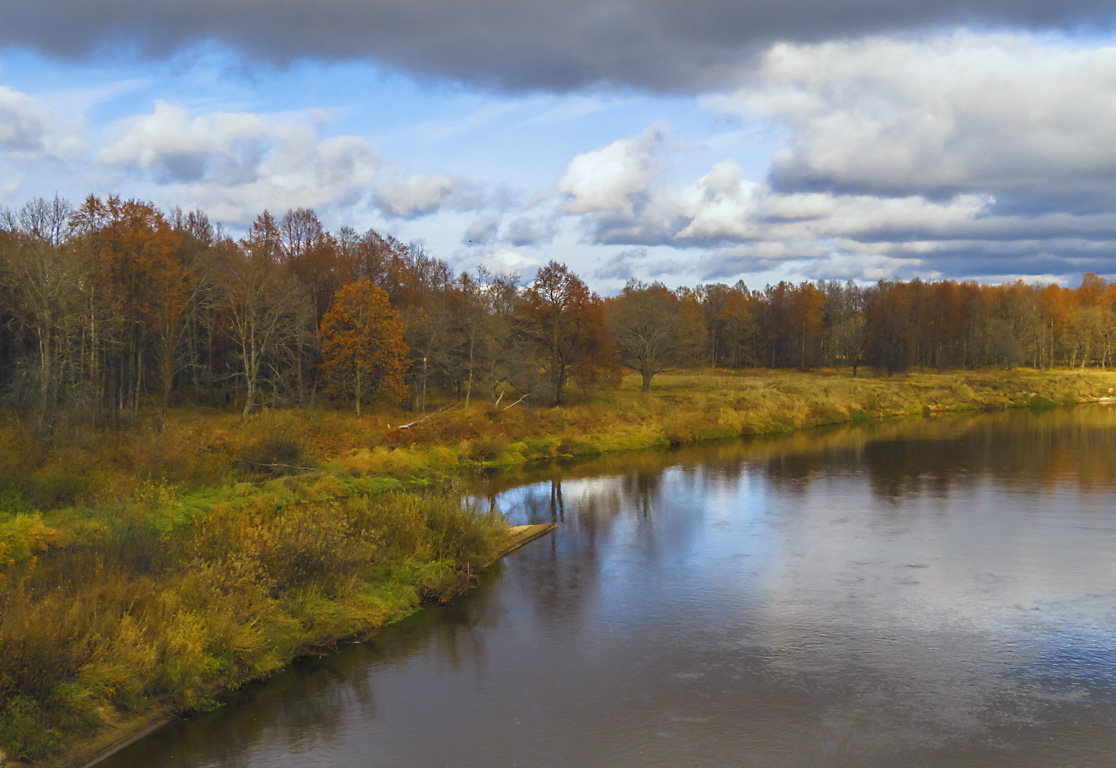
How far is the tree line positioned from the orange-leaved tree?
→ 0.09 meters

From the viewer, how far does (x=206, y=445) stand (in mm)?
30125

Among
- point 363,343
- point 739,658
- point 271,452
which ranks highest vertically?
point 363,343

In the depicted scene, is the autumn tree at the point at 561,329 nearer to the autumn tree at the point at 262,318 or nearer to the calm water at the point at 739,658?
the autumn tree at the point at 262,318

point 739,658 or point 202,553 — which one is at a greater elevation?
point 202,553

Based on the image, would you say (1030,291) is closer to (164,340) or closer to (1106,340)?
(1106,340)

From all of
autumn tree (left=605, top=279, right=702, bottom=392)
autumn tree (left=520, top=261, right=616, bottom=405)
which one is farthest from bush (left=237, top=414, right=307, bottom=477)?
autumn tree (left=605, top=279, right=702, bottom=392)

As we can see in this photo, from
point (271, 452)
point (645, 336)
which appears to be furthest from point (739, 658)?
point (645, 336)

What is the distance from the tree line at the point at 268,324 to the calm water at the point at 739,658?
1986cm

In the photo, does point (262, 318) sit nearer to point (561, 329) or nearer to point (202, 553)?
point (561, 329)

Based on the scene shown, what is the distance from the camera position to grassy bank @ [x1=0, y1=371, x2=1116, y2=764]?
11.2 m

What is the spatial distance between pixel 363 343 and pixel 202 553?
3138 centimetres

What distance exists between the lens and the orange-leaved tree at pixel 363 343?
46531mm

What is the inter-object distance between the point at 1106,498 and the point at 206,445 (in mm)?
31047

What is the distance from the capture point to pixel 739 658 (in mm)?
14492
